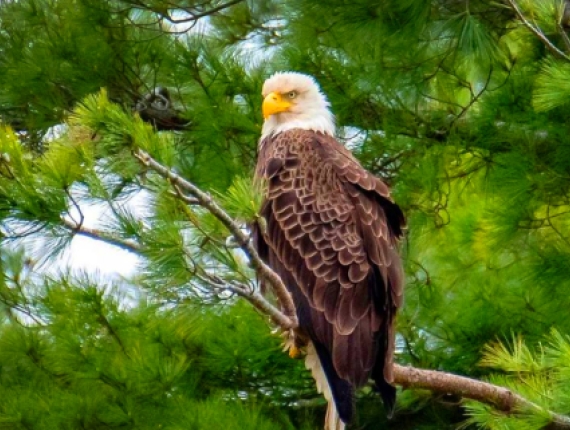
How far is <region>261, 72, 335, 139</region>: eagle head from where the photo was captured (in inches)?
185

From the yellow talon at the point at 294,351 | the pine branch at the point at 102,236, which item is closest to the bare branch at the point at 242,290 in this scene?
the pine branch at the point at 102,236

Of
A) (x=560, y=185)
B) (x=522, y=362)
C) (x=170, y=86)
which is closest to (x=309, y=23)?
(x=170, y=86)

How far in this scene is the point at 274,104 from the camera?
466 centimetres

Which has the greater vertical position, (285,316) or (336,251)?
(336,251)

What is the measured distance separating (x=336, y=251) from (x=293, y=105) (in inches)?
31.1

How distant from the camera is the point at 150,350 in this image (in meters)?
4.75

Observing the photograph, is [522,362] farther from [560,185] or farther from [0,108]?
[0,108]

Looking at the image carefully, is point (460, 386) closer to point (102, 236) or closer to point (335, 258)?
point (335, 258)

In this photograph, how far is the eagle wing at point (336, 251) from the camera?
3977 mm

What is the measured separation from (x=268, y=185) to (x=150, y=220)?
89cm

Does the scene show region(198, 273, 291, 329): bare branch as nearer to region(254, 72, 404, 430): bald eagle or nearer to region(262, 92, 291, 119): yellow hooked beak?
region(254, 72, 404, 430): bald eagle

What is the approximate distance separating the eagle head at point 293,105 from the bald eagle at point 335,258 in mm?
206

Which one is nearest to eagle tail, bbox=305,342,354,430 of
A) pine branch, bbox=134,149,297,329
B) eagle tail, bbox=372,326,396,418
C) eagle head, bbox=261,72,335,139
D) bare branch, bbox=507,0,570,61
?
eagle tail, bbox=372,326,396,418

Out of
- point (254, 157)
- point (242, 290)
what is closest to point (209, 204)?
point (242, 290)
